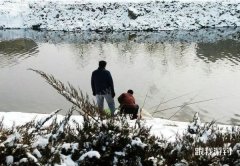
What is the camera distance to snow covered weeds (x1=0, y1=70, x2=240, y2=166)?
12.4 ft

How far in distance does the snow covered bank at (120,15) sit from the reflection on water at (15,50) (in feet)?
30.5

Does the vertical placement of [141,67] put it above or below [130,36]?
below

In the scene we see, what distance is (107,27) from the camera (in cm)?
4172

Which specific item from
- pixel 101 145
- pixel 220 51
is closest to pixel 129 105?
pixel 101 145

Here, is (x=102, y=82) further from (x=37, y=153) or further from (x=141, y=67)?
(x=141, y=67)

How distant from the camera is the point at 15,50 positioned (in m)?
30.1

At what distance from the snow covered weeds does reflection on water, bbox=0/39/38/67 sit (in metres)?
21.5

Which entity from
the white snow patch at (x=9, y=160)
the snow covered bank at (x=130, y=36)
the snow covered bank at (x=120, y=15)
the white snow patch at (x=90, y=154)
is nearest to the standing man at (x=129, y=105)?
the white snow patch at (x=90, y=154)

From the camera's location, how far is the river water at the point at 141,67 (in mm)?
15828

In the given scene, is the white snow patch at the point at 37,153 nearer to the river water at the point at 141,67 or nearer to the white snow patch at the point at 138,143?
the white snow patch at the point at 138,143

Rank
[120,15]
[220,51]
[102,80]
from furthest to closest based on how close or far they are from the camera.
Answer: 1. [120,15]
2. [220,51]
3. [102,80]

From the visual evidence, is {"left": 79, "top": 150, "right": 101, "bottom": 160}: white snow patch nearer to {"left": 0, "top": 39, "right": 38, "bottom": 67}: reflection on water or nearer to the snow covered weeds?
the snow covered weeds

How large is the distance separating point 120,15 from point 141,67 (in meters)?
21.6

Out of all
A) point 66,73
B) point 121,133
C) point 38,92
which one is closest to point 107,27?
point 66,73
